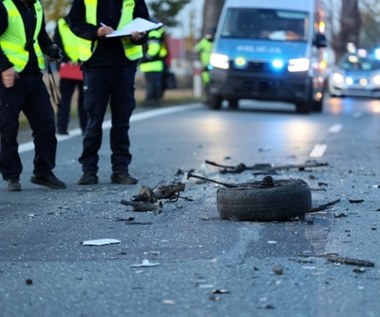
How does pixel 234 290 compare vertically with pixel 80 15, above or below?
below

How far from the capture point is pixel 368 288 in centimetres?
521

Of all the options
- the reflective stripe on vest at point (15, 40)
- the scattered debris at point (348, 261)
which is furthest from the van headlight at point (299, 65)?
the scattered debris at point (348, 261)

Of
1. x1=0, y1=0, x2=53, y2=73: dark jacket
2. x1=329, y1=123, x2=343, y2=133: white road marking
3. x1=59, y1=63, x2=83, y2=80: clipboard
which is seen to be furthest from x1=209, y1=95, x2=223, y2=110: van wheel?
x1=0, y1=0, x2=53, y2=73: dark jacket

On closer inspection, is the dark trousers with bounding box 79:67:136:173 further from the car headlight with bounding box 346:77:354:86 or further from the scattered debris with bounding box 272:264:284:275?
the car headlight with bounding box 346:77:354:86

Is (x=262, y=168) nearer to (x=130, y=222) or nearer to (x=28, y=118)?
(x=28, y=118)

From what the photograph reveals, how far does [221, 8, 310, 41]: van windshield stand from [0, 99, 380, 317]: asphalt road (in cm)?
1041

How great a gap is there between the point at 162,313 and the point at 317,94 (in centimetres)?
1793

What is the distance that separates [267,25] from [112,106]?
12.3 meters

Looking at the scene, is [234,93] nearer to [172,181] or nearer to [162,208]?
[172,181]

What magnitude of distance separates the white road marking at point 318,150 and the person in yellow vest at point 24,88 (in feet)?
12.4

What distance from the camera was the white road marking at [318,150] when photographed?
1204cm

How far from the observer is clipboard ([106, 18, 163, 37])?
9031mm

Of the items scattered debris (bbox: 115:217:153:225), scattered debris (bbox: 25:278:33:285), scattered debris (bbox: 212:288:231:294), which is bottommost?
scattered debris (bbox: 115:217:153:225)

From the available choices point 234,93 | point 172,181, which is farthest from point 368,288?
point 234,93
